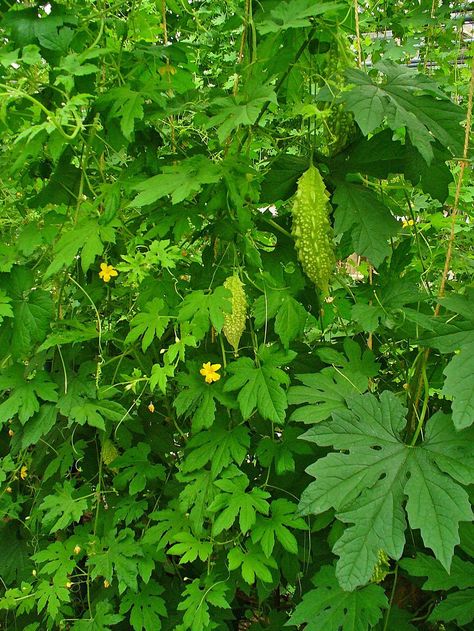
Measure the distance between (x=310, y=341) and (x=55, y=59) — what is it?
1.14m

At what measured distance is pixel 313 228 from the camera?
55.9 inches

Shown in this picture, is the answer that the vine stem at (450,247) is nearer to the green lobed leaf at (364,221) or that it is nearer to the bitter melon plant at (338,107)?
the green lobed leaf at (364,221)

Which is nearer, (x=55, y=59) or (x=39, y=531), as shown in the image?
(x=55, y=59)

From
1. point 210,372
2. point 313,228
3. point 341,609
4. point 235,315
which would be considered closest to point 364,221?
point 313,228

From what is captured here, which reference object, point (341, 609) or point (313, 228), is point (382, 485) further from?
point (313, 228)

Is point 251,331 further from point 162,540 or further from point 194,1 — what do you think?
point 194,1

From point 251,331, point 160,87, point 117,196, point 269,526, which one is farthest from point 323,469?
point 160,87

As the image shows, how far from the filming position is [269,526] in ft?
5.07

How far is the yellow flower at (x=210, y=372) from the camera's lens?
157cm

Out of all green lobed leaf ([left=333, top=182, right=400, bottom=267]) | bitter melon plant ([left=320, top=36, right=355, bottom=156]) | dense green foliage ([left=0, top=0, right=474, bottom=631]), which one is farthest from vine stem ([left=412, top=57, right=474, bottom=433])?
bitter melon plant ([left=320, top=36, right=355, bottom=156])

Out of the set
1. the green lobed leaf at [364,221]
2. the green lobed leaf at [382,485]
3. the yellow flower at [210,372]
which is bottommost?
the green lobed leaf at [382,485]

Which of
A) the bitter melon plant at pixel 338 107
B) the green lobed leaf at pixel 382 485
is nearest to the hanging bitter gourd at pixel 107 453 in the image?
the green lobed leaf at pixel 382 485

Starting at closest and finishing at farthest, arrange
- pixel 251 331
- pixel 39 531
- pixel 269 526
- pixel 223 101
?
pixel 223 101 → pixel 269 526 → pixel 251 331 → pixel 39 531

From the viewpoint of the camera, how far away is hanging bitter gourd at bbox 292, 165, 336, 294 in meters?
1.42
